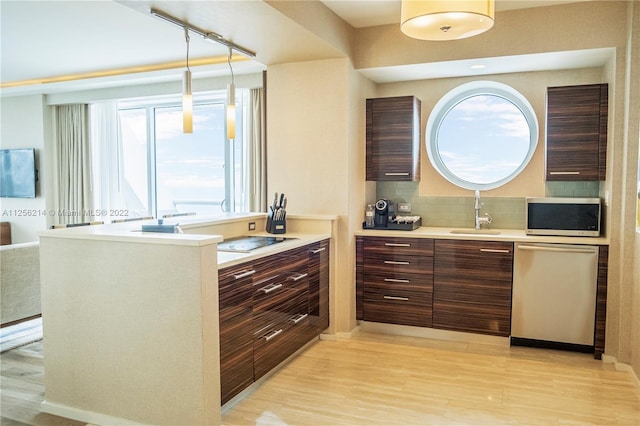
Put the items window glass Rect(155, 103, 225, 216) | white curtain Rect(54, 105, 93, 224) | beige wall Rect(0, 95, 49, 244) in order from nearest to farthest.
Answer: window glass Rect(155, 103, 225, 216) < white curtain Rect(54, 105, 93, 224) < beige wall Rect(0, 95, 49, 244)

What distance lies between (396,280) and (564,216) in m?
1.48

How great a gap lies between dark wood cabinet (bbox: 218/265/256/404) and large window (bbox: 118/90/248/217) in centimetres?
309

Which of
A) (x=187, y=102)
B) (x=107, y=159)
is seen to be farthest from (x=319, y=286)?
(x=107, y=159)

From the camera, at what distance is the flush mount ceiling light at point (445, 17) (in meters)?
2.29

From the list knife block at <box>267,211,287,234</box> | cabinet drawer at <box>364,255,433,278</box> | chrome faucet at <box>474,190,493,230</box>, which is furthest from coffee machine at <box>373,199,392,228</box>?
knife block at <box>267,211,287,234</box>

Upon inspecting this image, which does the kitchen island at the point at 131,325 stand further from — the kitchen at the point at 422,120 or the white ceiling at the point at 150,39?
the kitchen at the point at 422,120

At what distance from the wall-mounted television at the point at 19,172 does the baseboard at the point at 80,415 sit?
5294 mm

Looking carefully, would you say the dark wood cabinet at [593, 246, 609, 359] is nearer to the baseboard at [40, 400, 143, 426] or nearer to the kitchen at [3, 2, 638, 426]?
the kitchen at [3, 2, 638, 426]

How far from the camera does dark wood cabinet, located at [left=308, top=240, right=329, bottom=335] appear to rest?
4.04 meters

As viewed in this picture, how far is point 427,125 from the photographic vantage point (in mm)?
4926

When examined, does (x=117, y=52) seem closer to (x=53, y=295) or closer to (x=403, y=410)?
(x=53, y=295)

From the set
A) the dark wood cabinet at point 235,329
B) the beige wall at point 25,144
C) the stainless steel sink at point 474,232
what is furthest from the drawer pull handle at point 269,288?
the beige wall at point 25,144

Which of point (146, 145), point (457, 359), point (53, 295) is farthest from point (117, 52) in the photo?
point (457, 359)

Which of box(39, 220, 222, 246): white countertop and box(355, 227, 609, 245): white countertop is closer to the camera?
box(39, 220, 222, 246): white countertop
